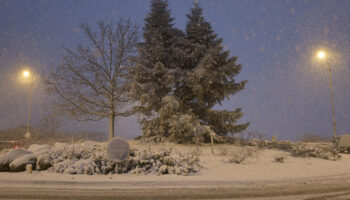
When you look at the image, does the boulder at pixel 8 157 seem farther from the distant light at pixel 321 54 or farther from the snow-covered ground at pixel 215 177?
the distant light at pixel 321 54

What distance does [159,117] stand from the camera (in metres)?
16.3

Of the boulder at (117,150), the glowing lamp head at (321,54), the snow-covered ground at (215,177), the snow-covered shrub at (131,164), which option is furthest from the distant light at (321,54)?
the boulder at (117,150)

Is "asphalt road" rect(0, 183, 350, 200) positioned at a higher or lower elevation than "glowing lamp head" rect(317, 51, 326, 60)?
lower

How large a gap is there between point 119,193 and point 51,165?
4.81 meters

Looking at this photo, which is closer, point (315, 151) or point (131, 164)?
point (131, 164)

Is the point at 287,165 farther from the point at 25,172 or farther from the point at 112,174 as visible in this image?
the point at 25,172

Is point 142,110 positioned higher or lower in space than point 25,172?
higher

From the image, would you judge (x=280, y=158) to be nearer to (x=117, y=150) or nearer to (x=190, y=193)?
(x=190, y=193)

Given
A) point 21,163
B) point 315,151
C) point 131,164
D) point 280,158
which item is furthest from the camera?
point 315,151

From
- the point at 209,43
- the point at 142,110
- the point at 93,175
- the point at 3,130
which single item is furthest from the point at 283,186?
the point at 3,130

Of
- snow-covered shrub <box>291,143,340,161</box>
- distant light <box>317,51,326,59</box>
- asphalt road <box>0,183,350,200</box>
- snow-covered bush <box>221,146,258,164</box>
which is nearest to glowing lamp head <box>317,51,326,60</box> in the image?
distant light <box>317,51,326,59</box>

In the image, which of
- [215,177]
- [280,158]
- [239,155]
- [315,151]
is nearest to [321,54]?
[315,151]

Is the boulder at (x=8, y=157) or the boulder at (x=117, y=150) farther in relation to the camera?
the boulder at (x=8, y=157)

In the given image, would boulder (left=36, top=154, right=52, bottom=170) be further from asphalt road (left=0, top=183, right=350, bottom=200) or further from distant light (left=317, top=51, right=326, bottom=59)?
distant light (left=317, top=51, right=326, bottom=59)
